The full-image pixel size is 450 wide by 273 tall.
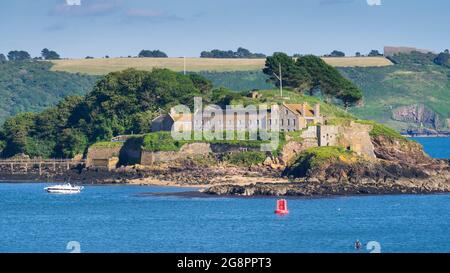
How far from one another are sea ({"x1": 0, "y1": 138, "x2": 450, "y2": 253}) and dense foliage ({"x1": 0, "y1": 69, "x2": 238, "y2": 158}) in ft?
92.6

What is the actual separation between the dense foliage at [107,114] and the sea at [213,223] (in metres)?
28.2

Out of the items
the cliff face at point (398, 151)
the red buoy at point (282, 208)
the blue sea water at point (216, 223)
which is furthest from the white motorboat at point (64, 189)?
the cliff face at point (398, 151)

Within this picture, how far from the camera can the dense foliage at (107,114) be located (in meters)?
117

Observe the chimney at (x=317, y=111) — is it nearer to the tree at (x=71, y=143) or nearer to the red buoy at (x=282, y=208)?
the tree at (x=71, y=143)

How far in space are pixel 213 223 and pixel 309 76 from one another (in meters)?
58.2

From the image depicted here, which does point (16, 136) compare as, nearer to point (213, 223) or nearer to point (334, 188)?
point (334, 188)

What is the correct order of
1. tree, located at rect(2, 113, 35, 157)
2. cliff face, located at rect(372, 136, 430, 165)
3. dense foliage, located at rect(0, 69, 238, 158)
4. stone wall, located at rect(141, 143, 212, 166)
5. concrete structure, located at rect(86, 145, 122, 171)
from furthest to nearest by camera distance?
tree, located at rect(2, 113, 35, 157) → dense foliage, located at rect(0, 69, 238, 158) → concrete structure, located at rect(86, 145, 122, 171) → stone wall, located at rect(141, 143, 212, 166) → cliff face, located at rect(372, 136, 430, 165)

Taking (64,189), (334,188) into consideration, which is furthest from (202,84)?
(334,188)

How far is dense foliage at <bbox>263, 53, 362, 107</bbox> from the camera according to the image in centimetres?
12031

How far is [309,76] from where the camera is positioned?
121 m

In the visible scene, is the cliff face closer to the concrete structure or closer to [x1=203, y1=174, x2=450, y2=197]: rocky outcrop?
[x1=203, y1=174, x2=450, y2=197]: rocky outcrop

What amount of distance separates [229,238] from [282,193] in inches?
1007

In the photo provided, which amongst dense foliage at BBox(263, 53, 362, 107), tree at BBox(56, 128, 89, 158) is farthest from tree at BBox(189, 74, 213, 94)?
tree at BBox(56, 128, 89, 158)
